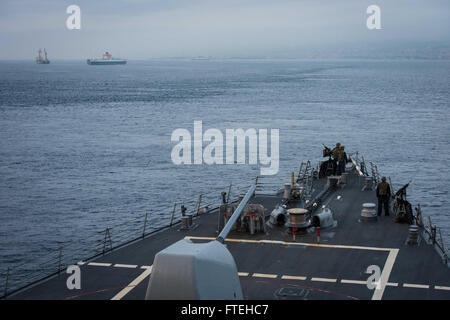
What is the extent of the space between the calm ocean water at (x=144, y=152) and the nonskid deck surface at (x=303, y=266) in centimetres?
1355

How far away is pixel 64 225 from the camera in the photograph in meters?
42.0

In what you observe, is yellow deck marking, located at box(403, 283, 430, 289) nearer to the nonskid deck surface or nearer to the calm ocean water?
the nonskid deck surface

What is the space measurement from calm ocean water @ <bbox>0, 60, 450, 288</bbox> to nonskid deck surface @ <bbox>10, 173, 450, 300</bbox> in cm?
1355

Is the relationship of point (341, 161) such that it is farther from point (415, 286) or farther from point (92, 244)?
point (415, 286)

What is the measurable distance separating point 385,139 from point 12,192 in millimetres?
49150

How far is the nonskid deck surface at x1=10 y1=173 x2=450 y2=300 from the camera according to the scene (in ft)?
61.3

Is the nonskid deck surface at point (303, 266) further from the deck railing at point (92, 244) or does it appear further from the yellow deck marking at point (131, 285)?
the deck railing at point (92, 244)

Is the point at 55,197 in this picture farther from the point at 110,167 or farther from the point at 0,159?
the point at 0,159

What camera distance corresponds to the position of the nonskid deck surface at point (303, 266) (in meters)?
18.7

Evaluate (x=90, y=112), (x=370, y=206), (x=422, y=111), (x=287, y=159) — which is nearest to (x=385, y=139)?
(x=287, y=159)

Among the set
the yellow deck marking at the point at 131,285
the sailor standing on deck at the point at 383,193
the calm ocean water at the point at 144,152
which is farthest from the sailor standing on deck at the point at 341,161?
the yellow deck marking at the point at 131,285

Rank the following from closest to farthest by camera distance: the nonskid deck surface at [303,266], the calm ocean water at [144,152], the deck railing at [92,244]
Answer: the nonskid deck surface at [303,266] → the deck railing at [92,244] → the calm ocean water at [144,152]

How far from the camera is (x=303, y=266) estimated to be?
2103cm

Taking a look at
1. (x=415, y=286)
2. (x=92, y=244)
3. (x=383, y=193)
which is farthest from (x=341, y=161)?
(x=415, y=286)
